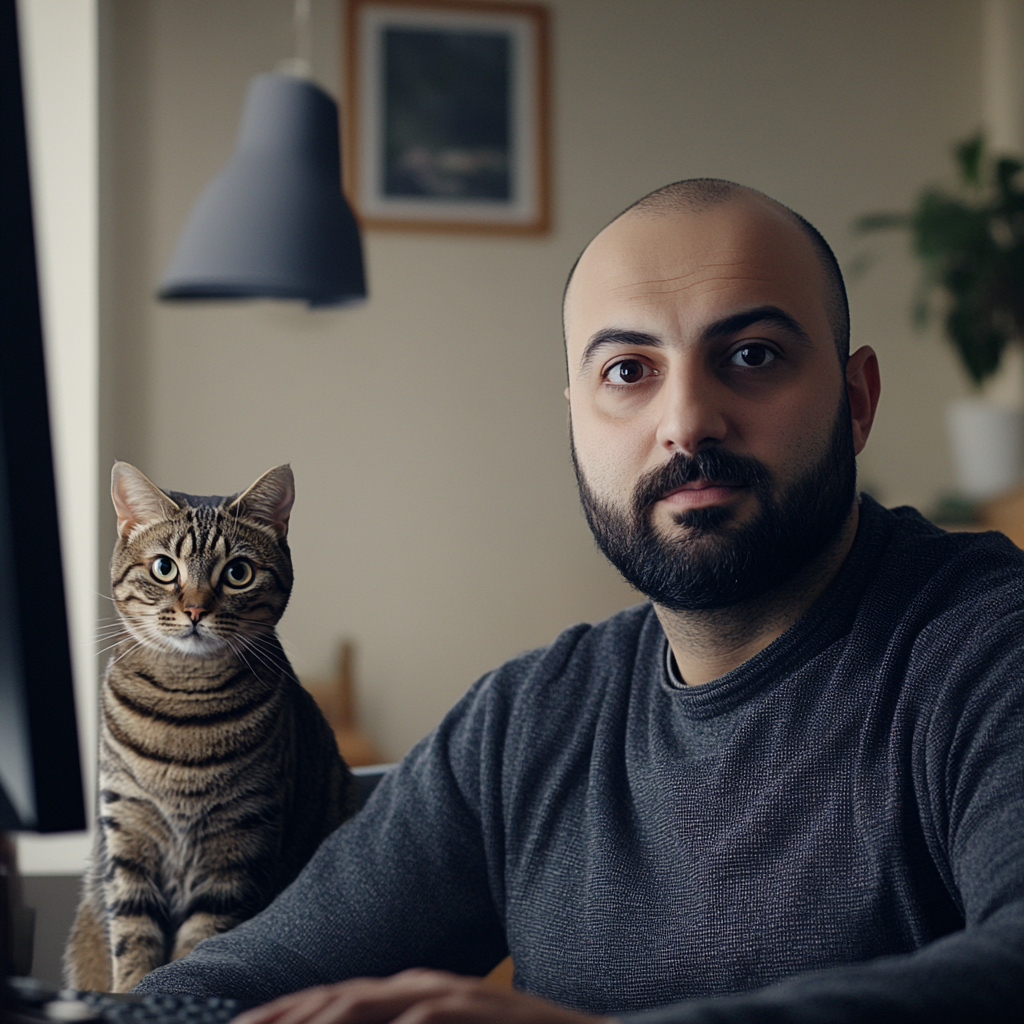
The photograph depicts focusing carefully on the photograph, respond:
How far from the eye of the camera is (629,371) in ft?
2.76

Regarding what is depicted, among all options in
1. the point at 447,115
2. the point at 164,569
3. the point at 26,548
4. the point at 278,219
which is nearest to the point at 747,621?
the point at 164,569

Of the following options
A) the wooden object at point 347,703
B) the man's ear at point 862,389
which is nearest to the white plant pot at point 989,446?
the wooden object at point 347,703

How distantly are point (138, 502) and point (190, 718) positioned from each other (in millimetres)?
147

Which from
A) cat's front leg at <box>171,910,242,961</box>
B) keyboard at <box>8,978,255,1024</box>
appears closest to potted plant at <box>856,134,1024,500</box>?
cat's front leg at <box>171,910,242,961</box>

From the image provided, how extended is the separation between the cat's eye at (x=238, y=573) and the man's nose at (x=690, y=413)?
323 millimetres

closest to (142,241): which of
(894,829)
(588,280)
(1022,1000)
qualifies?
(588,280)

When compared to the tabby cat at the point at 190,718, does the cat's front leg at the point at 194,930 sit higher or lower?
lower

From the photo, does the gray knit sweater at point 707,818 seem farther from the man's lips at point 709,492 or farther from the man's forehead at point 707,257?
the man's forehead at point 707,257

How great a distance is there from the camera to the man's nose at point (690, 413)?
771mm

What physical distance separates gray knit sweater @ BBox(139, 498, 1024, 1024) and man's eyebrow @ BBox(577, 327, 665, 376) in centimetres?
23

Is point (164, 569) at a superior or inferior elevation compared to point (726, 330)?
inferior

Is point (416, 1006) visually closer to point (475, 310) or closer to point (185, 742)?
point (185, 742)

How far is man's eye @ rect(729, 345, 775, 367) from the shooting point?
80 centimetres

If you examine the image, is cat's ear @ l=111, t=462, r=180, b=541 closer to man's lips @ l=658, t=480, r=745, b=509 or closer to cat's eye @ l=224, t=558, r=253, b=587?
cat's eye @ l=224, t=558, r=253, b=587
